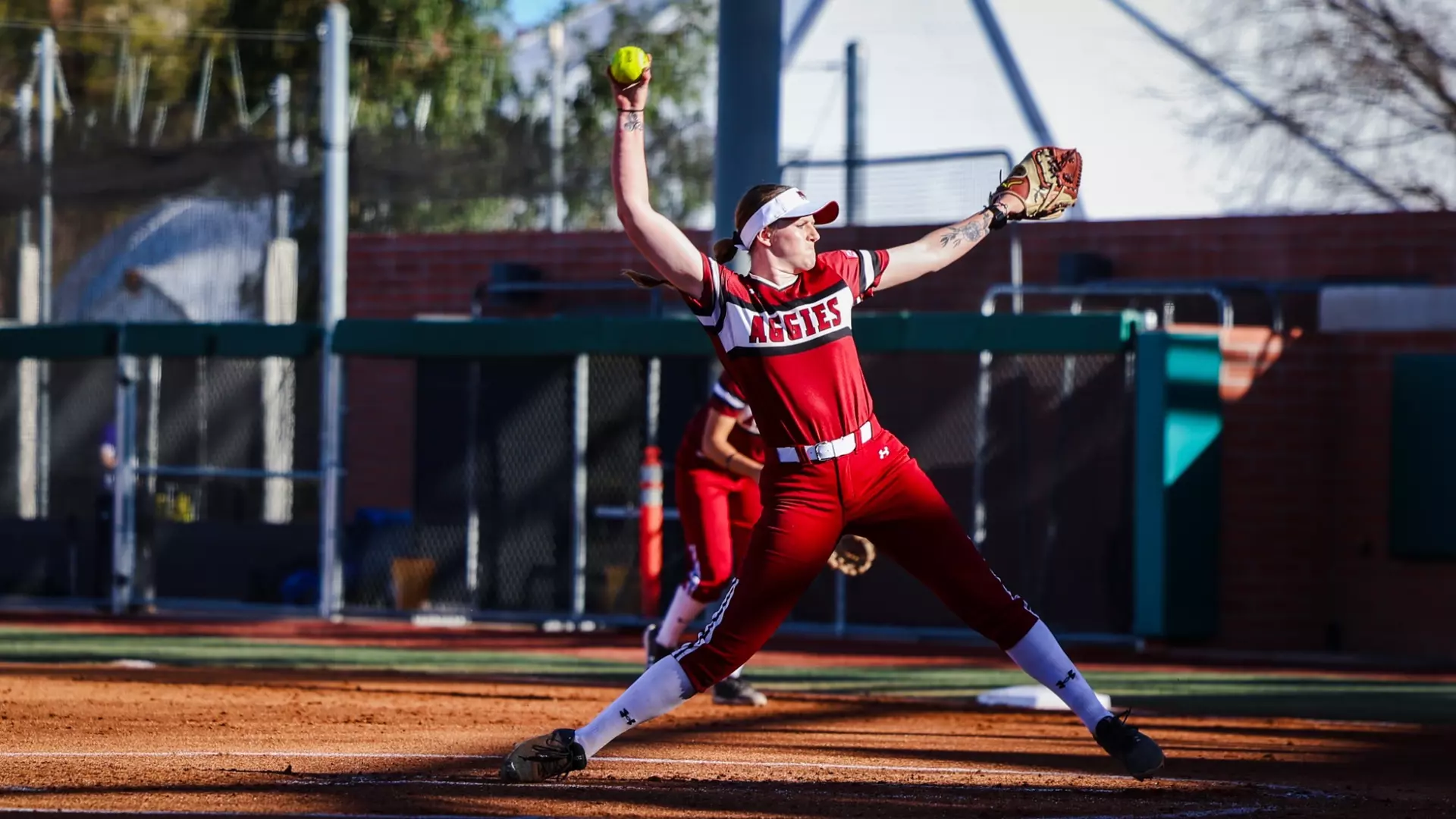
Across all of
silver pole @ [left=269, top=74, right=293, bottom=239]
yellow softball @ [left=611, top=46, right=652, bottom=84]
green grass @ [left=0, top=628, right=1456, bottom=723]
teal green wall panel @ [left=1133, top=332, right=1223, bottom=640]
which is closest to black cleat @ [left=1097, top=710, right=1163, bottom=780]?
yellow softball @ [left=611, top=46, right=652, bottom=84]

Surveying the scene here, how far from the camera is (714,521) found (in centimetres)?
919

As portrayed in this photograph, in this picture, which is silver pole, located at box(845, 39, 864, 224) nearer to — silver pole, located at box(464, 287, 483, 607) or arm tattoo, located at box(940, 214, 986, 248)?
silver pole, located at box(464, 287, 483, 607)

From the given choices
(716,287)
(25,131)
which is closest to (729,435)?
(716,287)

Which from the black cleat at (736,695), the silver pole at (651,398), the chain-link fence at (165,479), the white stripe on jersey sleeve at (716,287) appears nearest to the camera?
the white stripe on jersey sleeve at (716,287)

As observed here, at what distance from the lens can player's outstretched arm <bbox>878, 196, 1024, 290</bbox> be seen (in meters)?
6.39

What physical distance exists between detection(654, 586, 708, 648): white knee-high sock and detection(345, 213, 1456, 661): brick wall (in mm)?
7032

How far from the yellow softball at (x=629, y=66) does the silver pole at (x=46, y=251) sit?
13.1 meters

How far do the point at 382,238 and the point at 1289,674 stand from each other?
35.8 feet

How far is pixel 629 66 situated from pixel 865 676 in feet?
23.7

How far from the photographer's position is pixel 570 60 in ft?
92.5

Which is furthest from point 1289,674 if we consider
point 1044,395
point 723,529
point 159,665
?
point 159,665

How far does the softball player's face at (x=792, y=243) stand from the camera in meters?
6.16

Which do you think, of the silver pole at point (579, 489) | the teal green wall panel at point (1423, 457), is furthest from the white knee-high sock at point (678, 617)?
the teal green wall panel at point (1423, 457)

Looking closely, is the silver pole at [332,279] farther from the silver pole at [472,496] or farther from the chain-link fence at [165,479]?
the silver pole at [472,496]
